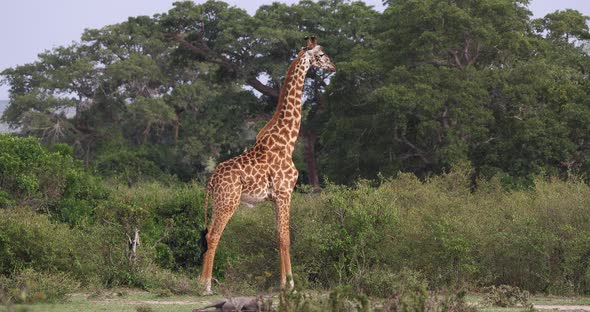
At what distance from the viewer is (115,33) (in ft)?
177

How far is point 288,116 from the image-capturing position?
1527cm

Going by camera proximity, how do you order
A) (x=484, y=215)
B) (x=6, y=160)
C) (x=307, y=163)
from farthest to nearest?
(x=307, y=163)
(x=6, y=160)
(x=484, y=215)

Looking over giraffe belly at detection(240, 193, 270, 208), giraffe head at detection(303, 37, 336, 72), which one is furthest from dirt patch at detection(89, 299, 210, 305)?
giraffe head at detection(303, 37, 336, 72)

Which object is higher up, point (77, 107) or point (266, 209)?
point (77, 107)

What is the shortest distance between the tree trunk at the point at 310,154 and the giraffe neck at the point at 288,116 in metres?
26.0

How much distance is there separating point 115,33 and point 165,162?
985 centimetres

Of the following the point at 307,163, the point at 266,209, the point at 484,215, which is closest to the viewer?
the point at 266,209

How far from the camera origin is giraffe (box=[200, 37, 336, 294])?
47.7 ft

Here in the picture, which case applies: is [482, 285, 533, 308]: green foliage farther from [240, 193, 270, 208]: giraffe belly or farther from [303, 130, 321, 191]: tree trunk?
[303, 130, 321, 191]: tree trunk

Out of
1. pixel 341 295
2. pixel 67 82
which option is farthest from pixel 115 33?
pixel 341 295

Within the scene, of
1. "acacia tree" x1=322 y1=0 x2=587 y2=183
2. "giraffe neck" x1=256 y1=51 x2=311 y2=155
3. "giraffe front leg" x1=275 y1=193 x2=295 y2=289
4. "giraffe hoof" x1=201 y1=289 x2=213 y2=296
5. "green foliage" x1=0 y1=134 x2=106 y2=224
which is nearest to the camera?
"giraffe hoof" x1=201 y1=289 x2=213 y2=296

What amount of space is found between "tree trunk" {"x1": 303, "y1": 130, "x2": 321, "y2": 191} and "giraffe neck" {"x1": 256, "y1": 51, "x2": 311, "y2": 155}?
1025 inches

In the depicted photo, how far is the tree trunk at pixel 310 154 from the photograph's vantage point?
4204cm

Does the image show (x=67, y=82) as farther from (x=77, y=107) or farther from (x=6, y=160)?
(x=6, y=160)
